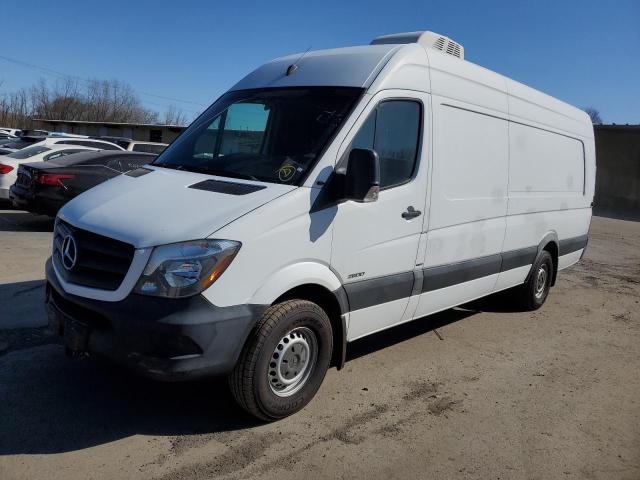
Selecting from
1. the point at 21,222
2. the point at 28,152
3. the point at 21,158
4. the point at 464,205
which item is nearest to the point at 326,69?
the point at 464,205

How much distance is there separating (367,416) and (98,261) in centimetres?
207

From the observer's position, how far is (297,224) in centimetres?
365

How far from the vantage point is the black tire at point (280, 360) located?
11.6 ft

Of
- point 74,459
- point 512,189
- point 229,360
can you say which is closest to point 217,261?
point 229,360

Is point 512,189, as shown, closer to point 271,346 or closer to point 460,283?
point 460,283

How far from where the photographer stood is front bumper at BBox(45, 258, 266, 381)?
3.22 m

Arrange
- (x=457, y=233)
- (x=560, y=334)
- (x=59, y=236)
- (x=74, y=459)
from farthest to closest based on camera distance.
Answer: (x=560, y=334) → (x=457, y=233) → (x=59, y=236) → (x=74, y=459)

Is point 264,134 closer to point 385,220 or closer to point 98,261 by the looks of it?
point 385,220

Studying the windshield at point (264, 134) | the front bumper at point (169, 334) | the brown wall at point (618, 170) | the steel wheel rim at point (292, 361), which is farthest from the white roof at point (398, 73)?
the brown wall at point (618, 170)

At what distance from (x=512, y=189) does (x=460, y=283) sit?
1.33 metres

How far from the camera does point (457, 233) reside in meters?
5.11

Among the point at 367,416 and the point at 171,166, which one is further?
the point at 171,166

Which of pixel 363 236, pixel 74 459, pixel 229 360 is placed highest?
pixel 363 236

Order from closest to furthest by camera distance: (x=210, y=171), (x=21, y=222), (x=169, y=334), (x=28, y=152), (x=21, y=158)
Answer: (x=169, y=334) → (x=210, y=171) → (x=21, y=222) → (x=21, y=158) → (x=28, y=152)
